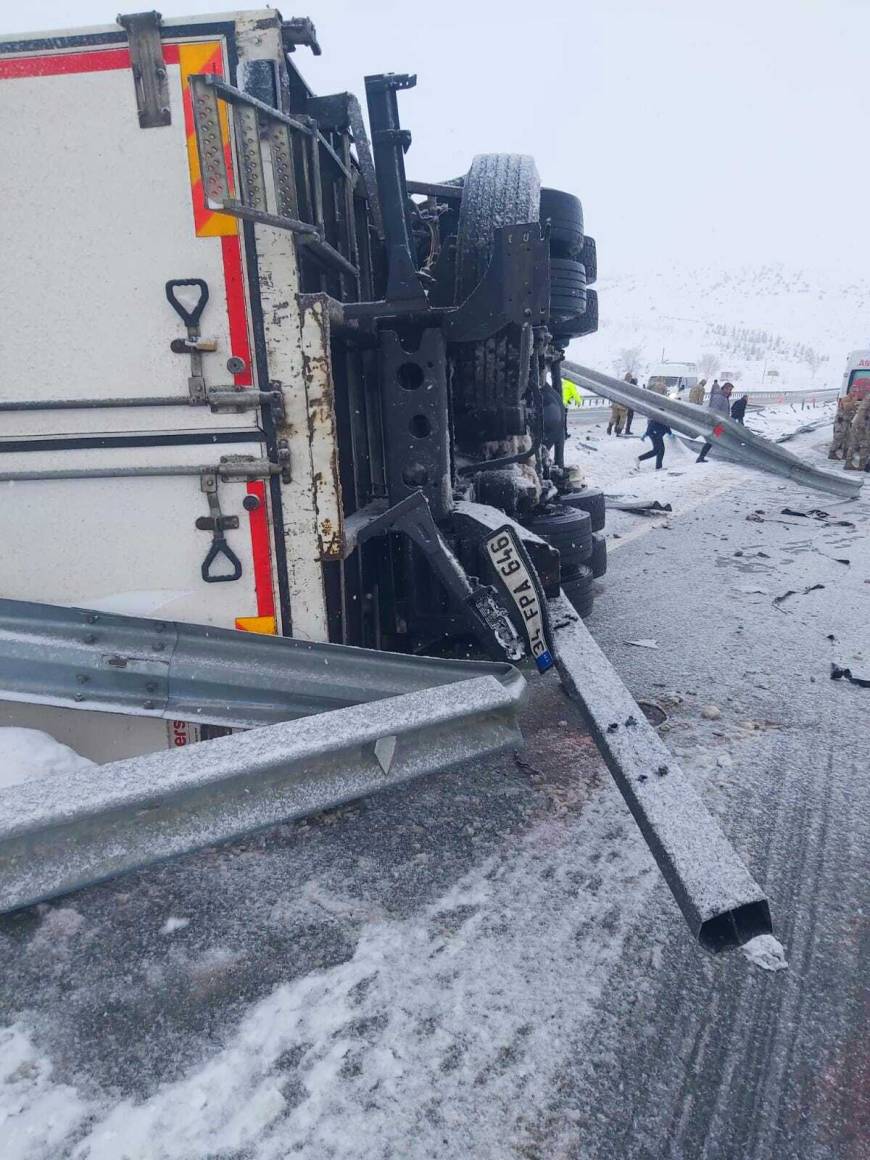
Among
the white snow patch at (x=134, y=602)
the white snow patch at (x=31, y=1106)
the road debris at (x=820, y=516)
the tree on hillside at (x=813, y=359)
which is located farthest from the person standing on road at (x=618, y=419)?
the tree on hillside at (x=813, y=359)

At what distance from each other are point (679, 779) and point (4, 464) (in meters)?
2.45

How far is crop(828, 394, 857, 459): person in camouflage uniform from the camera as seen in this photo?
14163mm

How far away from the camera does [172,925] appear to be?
1854mm

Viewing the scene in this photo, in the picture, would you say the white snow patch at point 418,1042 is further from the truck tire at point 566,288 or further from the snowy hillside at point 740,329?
the snowy hillside at point 740,329

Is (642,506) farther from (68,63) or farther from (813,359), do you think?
(813,359)

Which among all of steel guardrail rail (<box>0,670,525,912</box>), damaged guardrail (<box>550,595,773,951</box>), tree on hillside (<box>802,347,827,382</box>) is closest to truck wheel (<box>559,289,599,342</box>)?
damaged guardrail (<box>550,595,773,951</box>)

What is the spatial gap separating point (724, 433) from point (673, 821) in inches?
375

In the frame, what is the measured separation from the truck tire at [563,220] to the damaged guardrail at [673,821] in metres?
2.99

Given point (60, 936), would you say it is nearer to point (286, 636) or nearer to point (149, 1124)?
point (149, 1124)

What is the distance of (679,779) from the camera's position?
→ 1975 millimetres

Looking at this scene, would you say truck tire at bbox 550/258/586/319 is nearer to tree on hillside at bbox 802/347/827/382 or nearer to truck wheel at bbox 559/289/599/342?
truck wheel at bbox 559/289/599/342

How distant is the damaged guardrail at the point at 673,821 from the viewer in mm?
1572

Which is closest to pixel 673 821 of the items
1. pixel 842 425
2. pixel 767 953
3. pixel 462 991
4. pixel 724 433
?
pixel 767 953

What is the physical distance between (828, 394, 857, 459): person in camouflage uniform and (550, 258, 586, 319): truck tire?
11967mm
